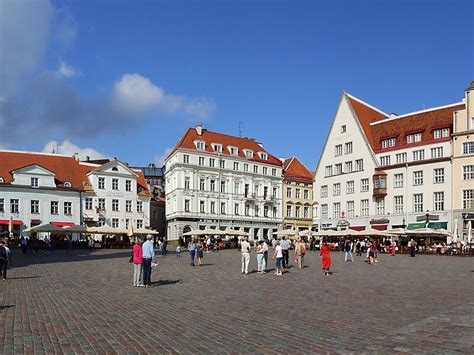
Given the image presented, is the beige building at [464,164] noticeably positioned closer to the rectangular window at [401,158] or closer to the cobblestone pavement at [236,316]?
the rectangular window at [401,158]

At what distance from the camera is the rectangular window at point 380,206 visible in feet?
213

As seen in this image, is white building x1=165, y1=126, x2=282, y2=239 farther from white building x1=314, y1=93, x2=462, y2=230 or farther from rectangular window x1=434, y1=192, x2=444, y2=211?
rectangular window x1=434, y1=192, x2=444, y2=211

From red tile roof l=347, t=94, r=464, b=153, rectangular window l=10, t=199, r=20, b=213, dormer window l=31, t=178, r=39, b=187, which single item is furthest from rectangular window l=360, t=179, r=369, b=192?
rectangular window l=10, t=199, r=20, b=213

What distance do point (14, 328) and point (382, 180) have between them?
192 feet

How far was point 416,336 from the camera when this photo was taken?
9.45m

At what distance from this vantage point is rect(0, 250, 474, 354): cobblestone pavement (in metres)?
8.73

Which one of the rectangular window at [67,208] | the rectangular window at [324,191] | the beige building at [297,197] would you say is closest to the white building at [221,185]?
the beige building at [297,197]

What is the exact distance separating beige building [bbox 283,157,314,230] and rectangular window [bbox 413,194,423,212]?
24.4 meters

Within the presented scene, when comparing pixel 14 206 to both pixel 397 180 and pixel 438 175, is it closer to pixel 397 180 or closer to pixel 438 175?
pixel 397 180

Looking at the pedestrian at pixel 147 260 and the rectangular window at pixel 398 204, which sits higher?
the rectangular window at pixel 398 204

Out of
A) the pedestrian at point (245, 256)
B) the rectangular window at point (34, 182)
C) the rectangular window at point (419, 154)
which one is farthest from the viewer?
the rectangular window at point (34, 182)

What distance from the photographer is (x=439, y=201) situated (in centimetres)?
5941

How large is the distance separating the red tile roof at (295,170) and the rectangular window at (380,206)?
21.3 metres

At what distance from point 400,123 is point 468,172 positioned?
1244cm
